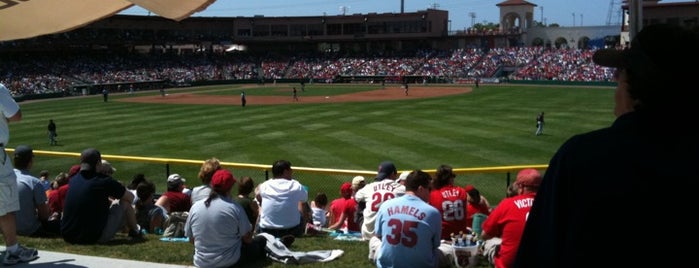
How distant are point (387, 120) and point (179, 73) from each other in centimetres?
5269

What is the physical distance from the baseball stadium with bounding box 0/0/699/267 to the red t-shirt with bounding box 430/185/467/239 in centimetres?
111

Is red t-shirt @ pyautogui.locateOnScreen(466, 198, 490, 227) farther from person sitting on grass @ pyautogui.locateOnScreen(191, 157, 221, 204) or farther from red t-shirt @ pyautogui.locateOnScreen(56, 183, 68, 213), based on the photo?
red t-shirt @ pyautogui.locateOnScreen(56, 183, 68, 213)

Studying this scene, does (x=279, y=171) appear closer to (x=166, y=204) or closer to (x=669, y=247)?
(x=166, y=204)

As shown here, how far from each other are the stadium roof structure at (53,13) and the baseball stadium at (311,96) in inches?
2.7

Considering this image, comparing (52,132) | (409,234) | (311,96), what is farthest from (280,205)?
(311,96)

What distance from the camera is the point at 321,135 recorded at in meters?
29.1

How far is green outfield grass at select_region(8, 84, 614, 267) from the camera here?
1838 centimetres

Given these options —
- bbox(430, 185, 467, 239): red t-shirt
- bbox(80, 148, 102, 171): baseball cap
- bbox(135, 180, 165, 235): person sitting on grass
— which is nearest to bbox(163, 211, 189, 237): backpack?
bbox(135, 180, 165, 235): person sitting on grass

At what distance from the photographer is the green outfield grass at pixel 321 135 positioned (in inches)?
723

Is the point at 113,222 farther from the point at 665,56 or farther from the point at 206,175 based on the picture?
the point at 665,56

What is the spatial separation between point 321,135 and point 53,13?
26.2 meters

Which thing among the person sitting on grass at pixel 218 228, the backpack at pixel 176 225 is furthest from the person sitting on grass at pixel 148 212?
the person sitting on grass at pixel 218 228

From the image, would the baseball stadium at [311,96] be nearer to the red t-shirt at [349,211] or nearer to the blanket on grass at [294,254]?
the blanket on grass at [294,254]

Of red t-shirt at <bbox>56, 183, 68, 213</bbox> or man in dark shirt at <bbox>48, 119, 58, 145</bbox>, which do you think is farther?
man in dark shirt at <bbox>48, 119, 58, 145</bbox>
